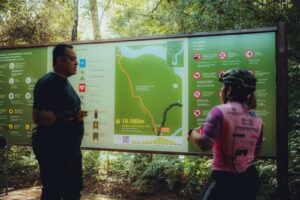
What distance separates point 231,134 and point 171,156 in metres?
4.20

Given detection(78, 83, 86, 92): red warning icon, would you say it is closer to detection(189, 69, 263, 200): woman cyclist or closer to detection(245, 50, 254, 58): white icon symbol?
detection(245, 50, 254, 58): white icon symbol

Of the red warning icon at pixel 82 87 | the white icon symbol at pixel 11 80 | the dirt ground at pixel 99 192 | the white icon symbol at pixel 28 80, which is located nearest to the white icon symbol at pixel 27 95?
the white icon symbol at pixel 28 80

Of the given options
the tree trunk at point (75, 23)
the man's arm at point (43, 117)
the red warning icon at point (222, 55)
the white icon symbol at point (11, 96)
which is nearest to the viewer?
the man's arm at point (43, 117)

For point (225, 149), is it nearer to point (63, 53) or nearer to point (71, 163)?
point (71, 163)

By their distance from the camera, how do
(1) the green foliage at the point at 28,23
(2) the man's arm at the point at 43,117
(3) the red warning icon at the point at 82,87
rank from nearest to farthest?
1. (2) the man's arm at the point at 43,117
2. (3) the red warning icon at the point at 82,87
3. (1) the green foliage at the point at 28,23

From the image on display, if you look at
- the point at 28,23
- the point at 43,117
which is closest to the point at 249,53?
the point at 43,117

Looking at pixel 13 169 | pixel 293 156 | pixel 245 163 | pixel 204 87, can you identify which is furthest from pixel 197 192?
pixel 13 169

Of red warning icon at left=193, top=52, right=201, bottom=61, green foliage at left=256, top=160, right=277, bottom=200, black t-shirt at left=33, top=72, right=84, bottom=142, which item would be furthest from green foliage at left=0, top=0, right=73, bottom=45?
green foliage at left=256, top=160, right=277, bottom=200

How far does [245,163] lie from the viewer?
2527mm

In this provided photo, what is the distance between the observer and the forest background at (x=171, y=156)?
5.34 metres

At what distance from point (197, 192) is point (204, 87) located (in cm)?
220

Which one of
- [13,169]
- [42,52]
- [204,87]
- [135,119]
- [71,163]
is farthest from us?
[13,169]

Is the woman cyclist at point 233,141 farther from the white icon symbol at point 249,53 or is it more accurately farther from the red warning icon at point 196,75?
the red warning icon at point 196,75

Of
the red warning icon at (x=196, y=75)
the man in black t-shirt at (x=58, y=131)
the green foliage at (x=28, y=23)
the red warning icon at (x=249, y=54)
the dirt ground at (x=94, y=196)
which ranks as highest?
the green foliage at (x=28, y=23)
